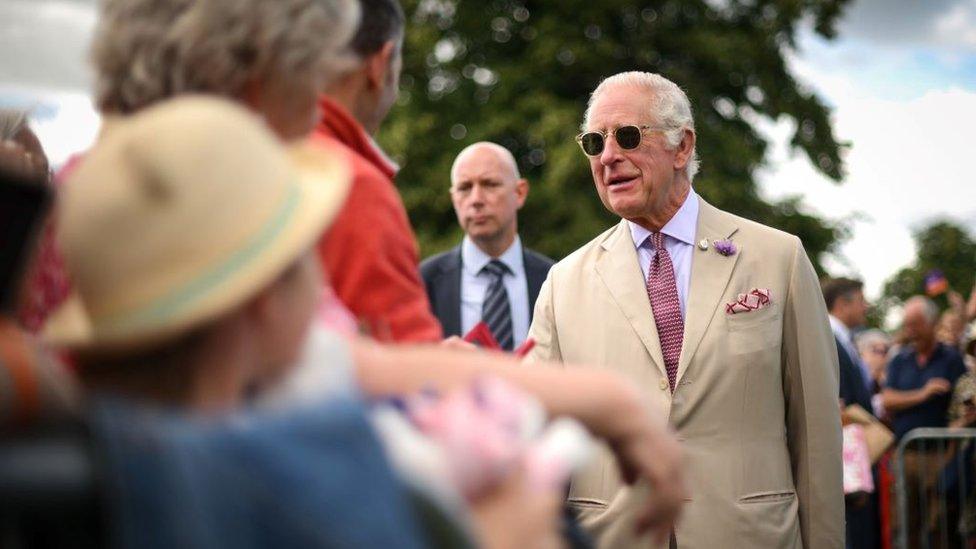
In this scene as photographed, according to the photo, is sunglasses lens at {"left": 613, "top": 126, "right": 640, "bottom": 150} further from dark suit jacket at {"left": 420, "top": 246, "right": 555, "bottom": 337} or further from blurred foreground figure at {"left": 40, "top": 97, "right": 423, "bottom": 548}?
blurred foreground figure at {"left": 40, "top": 97, "right": 423, "bottom": 548}

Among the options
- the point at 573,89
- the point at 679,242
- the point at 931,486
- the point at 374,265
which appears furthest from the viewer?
the point at 573,89

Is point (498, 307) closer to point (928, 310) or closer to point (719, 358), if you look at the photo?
point (719, 358)

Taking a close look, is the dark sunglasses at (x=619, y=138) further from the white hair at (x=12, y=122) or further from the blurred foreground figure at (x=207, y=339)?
the blurred foreground figure at (x=207, y=339)

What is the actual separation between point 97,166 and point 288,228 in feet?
0.75

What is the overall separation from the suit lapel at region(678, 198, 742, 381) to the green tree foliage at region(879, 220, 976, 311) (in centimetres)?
7466

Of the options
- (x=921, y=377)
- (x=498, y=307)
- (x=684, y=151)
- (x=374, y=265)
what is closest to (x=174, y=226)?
(x=374, y=265)

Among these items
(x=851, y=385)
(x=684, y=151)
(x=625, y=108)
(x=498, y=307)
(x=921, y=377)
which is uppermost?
(x=625, y=108)

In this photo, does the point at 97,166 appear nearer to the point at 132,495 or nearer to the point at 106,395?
the point at 106,395

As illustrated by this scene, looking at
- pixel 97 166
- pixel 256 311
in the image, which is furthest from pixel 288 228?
pixel 97 166

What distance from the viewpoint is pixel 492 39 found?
83.0 ft

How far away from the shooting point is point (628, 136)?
5.67 m

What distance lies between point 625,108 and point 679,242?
68 centimetres

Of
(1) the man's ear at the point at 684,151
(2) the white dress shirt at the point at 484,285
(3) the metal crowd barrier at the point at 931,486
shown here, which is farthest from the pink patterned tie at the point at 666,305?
(3) the metal crowd barrier at the point at 931,486

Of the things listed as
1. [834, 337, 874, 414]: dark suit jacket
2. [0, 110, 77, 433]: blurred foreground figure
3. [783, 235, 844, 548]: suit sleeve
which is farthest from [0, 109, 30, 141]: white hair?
[834, 337, 874, 414]: dark suit jacket
